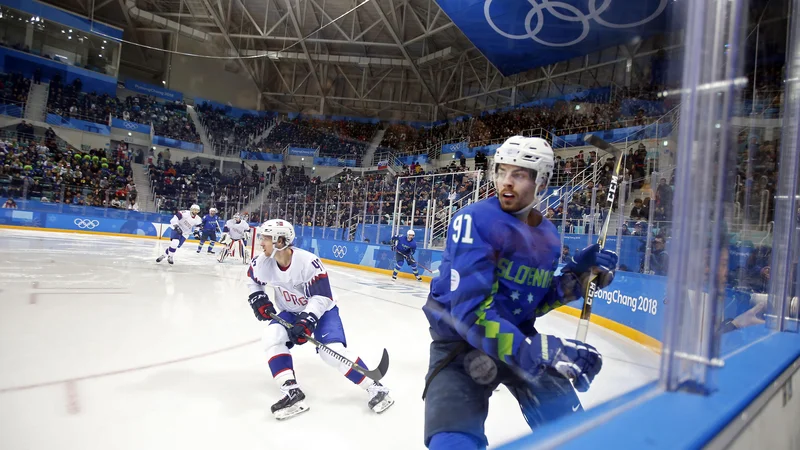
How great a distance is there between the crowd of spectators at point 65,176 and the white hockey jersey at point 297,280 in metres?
4.25

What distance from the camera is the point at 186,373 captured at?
2.71 m

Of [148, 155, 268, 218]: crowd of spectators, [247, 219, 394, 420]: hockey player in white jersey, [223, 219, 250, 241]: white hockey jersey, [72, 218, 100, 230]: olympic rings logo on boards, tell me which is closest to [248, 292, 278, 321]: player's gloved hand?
[247, 219, 394, 420]: hockey player in white jersey

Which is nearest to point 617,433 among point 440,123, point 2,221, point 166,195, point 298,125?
point 298,125

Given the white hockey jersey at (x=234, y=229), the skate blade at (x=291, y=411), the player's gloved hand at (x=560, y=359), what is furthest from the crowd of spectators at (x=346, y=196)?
the player's gloved hand at (x=560, y=359)

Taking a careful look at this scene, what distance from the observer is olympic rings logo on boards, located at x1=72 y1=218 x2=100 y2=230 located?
11.1 metres

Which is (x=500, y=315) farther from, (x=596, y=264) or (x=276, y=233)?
(x=276, y=233)

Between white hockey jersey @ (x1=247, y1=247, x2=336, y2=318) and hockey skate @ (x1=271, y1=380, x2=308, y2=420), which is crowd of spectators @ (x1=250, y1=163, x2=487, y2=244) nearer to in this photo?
white hockey jersey @ (x1=247, y1=247, x2=336, y2=318)

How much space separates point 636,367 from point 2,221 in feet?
49.0

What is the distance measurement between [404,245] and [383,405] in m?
4.29

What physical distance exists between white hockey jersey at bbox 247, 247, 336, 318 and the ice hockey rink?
1.74ft

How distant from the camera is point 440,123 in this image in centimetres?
647

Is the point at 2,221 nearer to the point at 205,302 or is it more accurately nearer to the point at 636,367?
the point at 205,302

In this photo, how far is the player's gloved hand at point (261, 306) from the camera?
100 inches

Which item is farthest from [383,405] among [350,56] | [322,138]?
[350,56]
